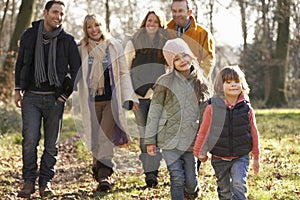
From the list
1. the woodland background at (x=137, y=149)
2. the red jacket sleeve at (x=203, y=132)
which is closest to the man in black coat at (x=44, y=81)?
the woodland background at (x=137, y=149)

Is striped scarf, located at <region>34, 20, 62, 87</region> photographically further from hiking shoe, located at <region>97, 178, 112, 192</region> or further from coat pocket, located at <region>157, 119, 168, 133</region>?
coat pocket, located at <region>157, 119, 168, 133</region>

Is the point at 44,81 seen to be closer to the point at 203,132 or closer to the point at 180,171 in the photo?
the point at 180,171

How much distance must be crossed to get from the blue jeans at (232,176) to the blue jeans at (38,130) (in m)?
2.52

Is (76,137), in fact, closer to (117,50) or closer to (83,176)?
(83,176)

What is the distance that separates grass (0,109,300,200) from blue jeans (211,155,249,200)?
0.67 metres

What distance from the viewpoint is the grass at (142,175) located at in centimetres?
609

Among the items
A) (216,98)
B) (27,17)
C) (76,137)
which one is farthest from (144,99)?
(27,17)

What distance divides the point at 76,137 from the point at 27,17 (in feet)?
19.2

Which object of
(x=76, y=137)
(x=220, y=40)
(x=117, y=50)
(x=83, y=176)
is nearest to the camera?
(x=117, y=50)

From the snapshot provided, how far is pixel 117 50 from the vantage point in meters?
6.81

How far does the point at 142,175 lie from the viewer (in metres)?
7.91

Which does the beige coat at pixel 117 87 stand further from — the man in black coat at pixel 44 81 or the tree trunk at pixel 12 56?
the tree trunk at pixel 12 56

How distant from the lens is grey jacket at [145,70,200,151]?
5.16 meters

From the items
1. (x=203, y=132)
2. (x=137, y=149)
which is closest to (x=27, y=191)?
(x=203, y=132)
